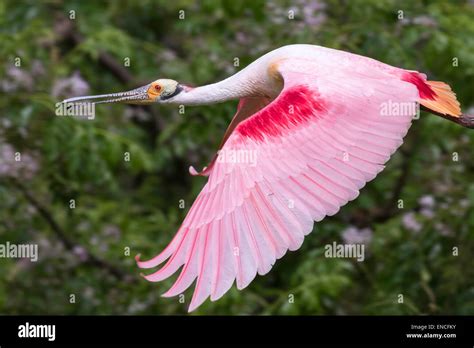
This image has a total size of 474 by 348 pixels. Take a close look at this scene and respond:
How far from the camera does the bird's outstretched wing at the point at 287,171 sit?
294 inches

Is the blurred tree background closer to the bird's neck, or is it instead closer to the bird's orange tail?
the bird's orange tail

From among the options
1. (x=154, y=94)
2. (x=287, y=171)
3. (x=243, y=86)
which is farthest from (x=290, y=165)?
(x=154, y=94)

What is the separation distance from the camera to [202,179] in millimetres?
10180

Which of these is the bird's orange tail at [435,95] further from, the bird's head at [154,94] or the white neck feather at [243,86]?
the bird's head at [154,94]

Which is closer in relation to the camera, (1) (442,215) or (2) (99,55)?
(1) (442,215)

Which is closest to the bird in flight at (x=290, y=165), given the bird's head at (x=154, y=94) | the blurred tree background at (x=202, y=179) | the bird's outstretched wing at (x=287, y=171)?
the bird's outstretched wing at (x=287, y=171)

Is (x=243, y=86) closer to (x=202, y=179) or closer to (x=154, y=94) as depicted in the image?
(x=154, y=94)

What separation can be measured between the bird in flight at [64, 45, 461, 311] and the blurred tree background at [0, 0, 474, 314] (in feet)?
5.00

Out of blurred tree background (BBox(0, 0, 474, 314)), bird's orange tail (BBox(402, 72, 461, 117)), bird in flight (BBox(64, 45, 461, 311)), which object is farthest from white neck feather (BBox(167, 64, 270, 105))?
blurred tree background (BBox(0, 0, 474, 314))

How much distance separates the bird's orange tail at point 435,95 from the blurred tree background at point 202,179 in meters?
0.98

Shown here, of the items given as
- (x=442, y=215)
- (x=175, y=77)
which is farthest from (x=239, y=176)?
(x=175, y=77)

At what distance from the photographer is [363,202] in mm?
10242
